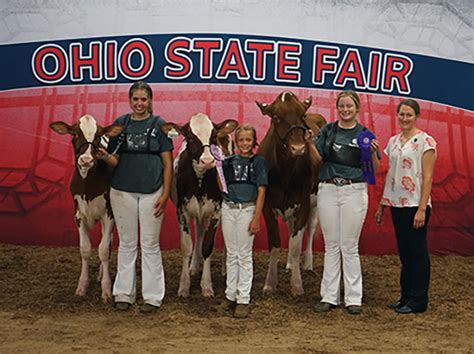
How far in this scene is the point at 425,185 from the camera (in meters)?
5.17

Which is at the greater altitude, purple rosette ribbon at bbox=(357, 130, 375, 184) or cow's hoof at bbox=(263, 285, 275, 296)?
purple rosette ribbon at bbox=(357, 130, 375, 184)

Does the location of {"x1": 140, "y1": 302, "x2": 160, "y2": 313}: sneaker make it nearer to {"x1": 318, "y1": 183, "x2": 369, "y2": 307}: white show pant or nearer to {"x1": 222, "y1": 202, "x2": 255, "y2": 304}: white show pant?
{"x1": 222, "y1": 202, "x2": 255, "y2": 304}: white show pant

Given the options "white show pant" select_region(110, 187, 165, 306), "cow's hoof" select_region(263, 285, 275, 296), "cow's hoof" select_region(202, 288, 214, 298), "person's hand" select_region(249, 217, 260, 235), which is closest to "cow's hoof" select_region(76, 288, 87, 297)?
"white show pant" select_region(110, 187, 165, 306)

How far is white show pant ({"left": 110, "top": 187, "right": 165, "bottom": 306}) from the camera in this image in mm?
5316

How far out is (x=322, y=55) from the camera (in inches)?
306

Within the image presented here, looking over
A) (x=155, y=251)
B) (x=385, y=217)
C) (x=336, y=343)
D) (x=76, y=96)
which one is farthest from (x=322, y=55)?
(x=336, y=343)

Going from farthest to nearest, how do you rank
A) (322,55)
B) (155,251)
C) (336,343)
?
(322,55)
(155,251)
(336,343)

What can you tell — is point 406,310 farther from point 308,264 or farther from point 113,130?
point 113,130

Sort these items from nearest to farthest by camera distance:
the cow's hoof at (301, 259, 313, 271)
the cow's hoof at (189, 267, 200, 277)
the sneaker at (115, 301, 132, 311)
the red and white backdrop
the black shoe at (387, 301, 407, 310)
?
the sneaker at (115, 301, 132, 311)
the black shoe at (387, 301, 407, 310)
the cow's hoof at (189, 267, 200, 277)
the cow's hoof at (301, 259, 313, 271)
the red and white backdrop

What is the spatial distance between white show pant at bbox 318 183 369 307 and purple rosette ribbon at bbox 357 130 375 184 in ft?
0.34

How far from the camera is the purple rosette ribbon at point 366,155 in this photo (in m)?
5.04

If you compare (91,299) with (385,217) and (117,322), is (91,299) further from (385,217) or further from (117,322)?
(385,217)

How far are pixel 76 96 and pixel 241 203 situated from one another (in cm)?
359

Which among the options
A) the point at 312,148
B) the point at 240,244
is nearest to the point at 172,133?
the point at 240,244
